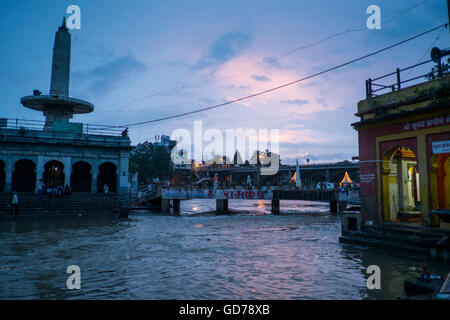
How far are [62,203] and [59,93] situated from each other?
43.6 ft

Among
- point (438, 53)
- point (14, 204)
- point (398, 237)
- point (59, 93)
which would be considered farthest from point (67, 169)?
point (438, 53)

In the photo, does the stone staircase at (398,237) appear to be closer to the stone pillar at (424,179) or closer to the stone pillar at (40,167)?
the stone pillar at (424,179)

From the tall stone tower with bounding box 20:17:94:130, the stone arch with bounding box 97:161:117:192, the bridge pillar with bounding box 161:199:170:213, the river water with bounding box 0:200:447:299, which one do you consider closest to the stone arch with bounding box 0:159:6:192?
the tall stone tower with bounding box 20:17:94:130

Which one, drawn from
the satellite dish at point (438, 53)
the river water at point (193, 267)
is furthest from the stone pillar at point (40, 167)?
the satellite dish at point (438, 53)

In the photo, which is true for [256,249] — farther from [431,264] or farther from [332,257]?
[431,264]

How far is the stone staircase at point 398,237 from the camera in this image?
10.6m

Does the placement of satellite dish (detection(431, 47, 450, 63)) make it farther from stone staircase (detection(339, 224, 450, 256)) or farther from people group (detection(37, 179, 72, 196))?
people group (detection(37, 179, 72, 196))

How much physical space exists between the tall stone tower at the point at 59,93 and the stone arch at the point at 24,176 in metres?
4.26

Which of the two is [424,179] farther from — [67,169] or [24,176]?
[24,176]

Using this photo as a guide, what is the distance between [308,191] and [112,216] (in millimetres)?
22248

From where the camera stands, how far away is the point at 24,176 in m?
30.8

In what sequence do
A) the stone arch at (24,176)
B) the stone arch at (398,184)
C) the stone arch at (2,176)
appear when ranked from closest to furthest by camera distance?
1. the stone arch at (398,184)
2. the stone arch at (2,176)
3. the stone arch at (24,176)

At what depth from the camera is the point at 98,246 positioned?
12.7 meters
